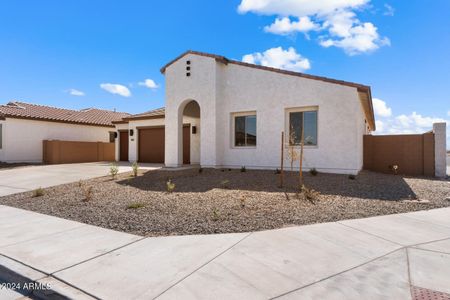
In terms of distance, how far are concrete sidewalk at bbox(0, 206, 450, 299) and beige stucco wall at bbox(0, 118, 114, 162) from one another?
693 inches

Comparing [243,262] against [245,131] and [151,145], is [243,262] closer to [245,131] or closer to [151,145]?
[245,131]

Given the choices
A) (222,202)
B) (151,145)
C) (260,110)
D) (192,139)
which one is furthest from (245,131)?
(151,145)

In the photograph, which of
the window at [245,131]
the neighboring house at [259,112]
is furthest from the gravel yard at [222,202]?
the window at [245,131]

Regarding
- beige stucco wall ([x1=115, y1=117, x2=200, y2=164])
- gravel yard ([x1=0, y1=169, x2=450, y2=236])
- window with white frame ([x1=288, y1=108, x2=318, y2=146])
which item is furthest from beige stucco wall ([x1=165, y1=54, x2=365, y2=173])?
beige stucco wall ([x1=115, y1=117, x2=200, y2=164])

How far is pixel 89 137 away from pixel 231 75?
16.6 m

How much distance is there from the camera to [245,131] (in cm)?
1405

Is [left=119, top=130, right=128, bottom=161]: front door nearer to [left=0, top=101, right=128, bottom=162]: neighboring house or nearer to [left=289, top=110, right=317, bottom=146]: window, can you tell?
[left=0, top=101, right=128, bottom=162]: neighboring house

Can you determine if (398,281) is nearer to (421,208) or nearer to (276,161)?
(421,208)

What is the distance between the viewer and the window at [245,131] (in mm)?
13820

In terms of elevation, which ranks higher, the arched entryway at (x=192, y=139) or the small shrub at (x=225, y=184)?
the arched entryway at (x=192, y=139)

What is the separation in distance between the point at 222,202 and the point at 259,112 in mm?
6876

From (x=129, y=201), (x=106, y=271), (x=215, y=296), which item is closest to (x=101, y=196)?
(x=129, y=201)

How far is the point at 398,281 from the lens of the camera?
3.48 meters

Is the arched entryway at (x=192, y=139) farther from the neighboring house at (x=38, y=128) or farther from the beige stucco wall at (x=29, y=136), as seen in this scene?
the beige stucco wall at (x=29, y=136)
